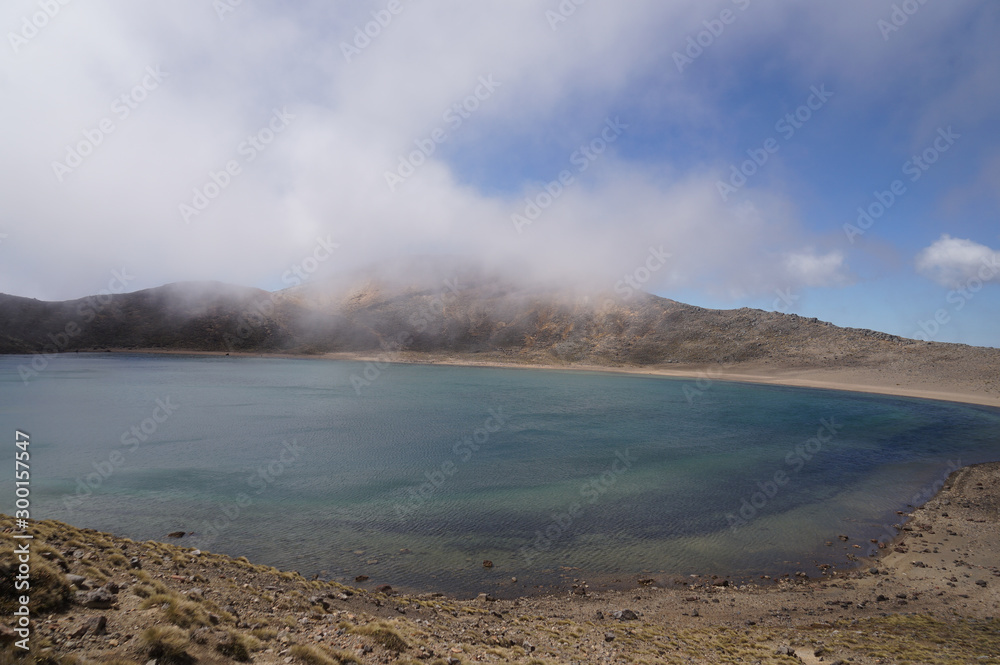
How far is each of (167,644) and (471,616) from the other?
5.74m

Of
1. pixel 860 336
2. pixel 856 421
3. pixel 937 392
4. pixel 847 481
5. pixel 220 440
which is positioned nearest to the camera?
pixel 847 481

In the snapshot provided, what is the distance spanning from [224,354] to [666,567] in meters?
114

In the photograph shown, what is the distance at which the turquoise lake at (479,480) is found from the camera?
12.4m

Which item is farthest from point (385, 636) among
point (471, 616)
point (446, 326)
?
point (446, 326)

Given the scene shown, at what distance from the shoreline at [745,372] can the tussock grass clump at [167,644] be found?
77.3 meters

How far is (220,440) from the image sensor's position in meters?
23.9

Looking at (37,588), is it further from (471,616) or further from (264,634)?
(471,616)

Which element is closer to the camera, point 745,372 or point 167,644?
point 167,644

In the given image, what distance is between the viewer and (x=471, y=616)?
8695mm

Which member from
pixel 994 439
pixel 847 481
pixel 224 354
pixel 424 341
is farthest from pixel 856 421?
pixel 224 354

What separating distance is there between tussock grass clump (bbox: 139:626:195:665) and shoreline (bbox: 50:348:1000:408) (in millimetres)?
77332

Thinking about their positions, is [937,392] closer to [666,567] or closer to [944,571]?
[944,571]

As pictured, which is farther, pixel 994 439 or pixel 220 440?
pixel 994 439

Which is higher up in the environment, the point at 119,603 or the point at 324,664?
the point at 119,603
